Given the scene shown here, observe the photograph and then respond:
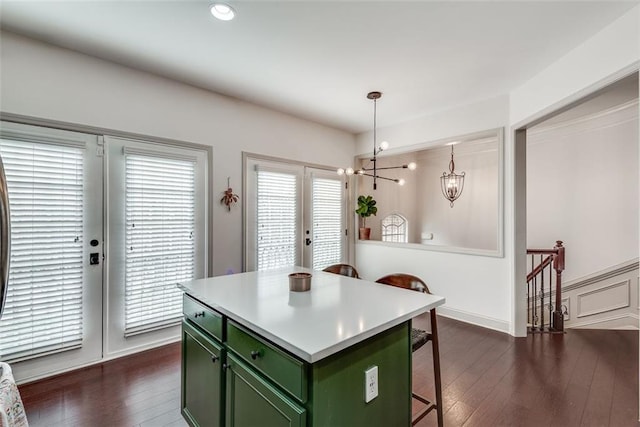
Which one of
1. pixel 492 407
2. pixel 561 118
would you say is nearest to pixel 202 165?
pixel 492 407

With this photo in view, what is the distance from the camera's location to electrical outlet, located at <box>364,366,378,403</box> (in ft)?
4.07

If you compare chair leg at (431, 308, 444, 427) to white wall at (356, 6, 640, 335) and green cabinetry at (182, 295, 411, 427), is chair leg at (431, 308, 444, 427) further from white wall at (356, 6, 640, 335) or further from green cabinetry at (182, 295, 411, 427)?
white wall at (356, 6, 640, 335)

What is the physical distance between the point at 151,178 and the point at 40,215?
872 mm

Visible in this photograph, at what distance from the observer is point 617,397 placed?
2.15 m

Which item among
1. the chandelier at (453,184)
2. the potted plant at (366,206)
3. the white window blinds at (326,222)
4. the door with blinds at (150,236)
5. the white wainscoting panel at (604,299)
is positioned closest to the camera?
the door with blinds at (150,236)

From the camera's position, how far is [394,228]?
6297 mm

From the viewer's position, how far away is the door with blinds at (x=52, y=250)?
2281 millimetres

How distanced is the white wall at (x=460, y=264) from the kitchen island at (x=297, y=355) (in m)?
2.29

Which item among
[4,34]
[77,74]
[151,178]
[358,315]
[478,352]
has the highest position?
[4,34]

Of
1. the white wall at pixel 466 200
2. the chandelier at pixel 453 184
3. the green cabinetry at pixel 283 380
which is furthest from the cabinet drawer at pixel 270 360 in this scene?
the chandelier at pixel 453 184

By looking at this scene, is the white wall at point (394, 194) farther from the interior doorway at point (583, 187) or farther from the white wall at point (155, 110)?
the interior doorway at point (583, 187)

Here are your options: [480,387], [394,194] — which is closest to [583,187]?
[394,194]

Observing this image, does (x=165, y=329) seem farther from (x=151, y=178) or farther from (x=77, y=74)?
(x=77, y=74)

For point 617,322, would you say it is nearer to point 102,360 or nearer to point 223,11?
point 223,11
